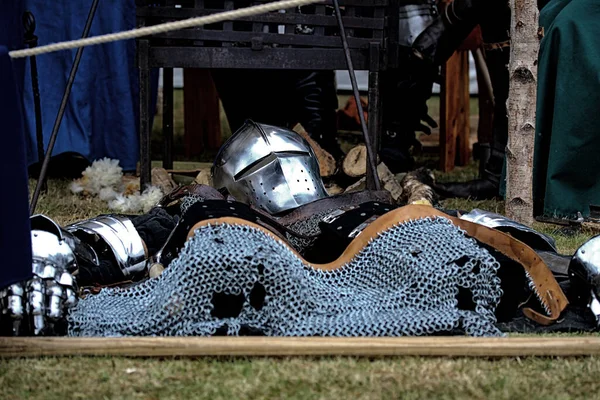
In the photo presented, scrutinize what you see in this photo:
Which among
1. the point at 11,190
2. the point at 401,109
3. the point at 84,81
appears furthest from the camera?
the point at 401,109

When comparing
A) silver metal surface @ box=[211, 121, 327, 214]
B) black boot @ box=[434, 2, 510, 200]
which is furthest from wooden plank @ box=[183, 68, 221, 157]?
silver metal surface @ box=[211, 121, 327, 214]

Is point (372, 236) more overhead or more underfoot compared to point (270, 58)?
more underfoot

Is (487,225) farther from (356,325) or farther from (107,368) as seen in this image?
(107,368)

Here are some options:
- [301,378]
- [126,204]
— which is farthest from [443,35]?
[301,378]

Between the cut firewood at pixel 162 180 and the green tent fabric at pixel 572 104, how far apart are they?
2012 mm

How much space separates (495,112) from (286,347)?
119 inches

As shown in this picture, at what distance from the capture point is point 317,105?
5.81 meters

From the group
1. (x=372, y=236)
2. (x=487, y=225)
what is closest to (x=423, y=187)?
(x=487, y=225)

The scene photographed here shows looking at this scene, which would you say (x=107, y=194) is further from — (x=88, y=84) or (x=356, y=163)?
(x=356, y=163)

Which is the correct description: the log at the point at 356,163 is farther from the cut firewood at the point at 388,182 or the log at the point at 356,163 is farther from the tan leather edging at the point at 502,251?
the tan leather edging at the point at 502,251

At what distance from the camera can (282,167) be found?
13.5ft

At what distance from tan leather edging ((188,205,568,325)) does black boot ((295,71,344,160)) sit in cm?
259

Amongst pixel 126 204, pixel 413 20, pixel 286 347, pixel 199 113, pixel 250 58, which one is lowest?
pixel 126 204

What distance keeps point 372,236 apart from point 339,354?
63 centimetres
